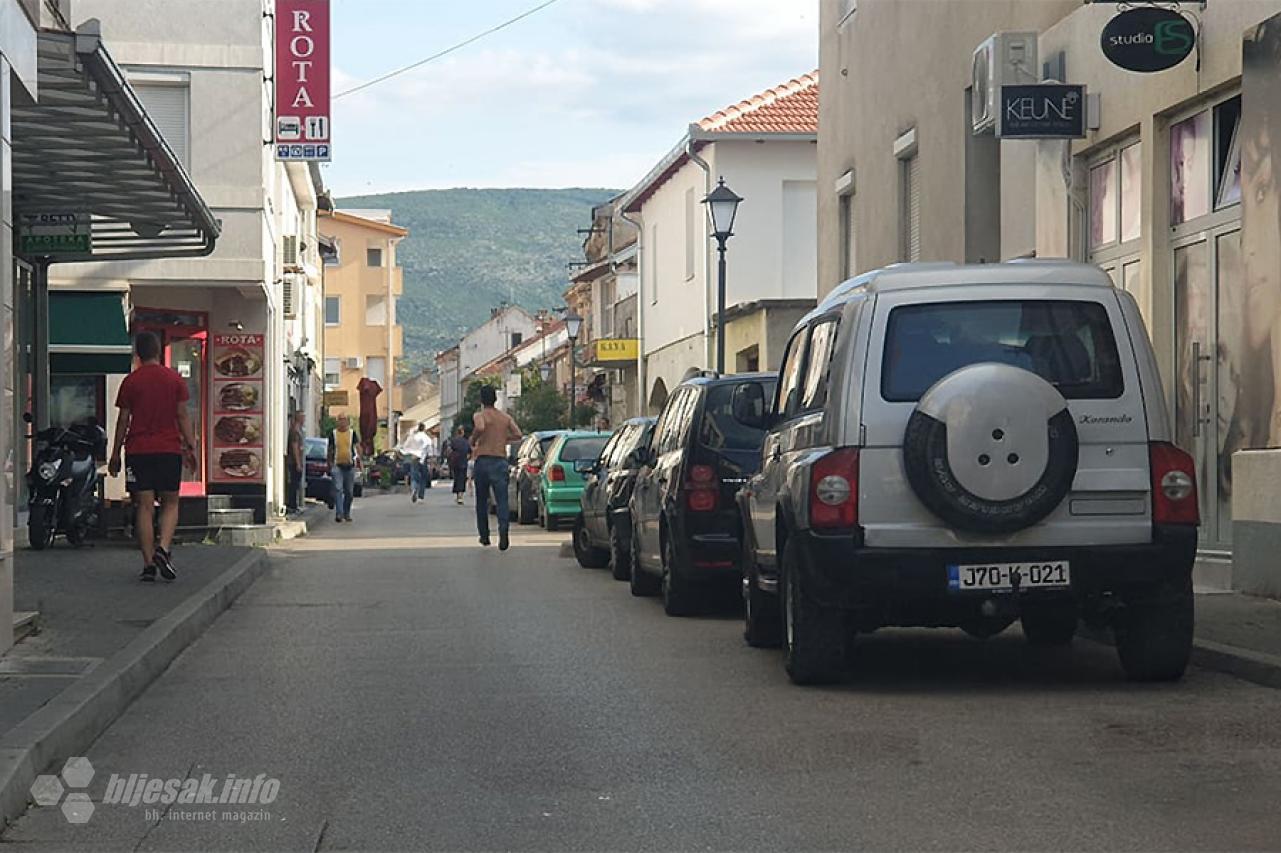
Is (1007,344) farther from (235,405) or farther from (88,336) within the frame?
(235,405)

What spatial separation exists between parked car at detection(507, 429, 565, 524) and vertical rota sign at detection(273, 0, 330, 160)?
6428 millimetres

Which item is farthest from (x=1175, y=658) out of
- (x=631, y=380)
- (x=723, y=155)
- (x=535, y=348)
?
(x=535, y=348)

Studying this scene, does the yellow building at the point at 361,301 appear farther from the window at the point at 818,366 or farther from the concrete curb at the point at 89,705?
the window at the point at 818,366

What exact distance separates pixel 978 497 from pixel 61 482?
1222cm

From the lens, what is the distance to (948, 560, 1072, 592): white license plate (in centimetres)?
936

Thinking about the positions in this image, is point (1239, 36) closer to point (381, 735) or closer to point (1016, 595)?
point (1016, 595)

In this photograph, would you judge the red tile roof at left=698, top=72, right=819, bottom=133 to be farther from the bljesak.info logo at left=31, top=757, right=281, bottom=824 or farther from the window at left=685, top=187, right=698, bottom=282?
the bljesak.info logo at left=31, top=757, right=281, bottom=824

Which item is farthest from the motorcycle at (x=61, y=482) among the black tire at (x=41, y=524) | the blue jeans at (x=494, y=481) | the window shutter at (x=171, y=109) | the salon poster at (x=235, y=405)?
the salon poster at (x=235, y=405)

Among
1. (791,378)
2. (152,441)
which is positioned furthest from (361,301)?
(791,378)

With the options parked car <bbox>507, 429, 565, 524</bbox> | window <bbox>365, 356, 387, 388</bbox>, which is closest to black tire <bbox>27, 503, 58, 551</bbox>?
parked car <bbox>507, 429, 565, 524</bbox>

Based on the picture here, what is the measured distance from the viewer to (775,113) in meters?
42.6

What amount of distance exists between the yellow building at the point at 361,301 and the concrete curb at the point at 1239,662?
93.2 m

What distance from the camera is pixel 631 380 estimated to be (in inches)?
2379

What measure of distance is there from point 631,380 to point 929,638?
48.2 metres
